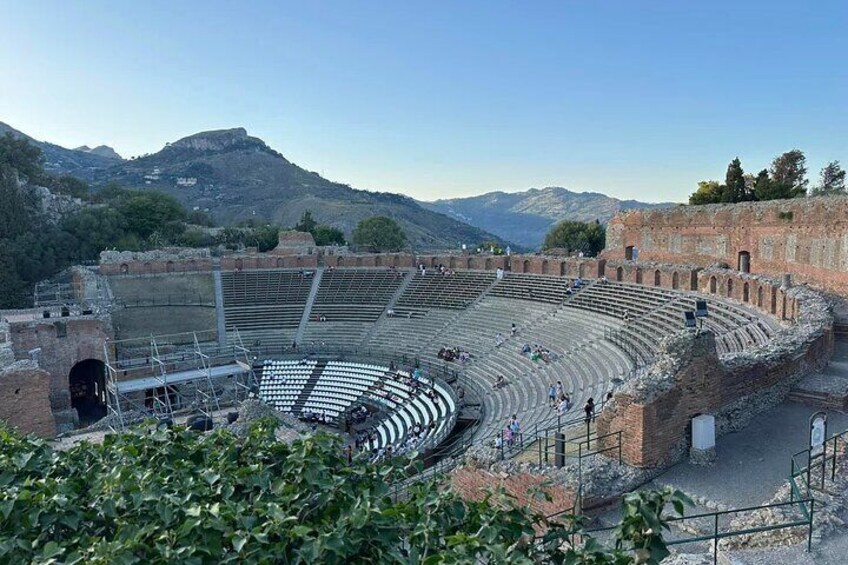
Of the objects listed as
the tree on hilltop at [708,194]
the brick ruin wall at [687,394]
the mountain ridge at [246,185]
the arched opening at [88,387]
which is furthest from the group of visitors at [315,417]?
the mountain ridge at [246,185]

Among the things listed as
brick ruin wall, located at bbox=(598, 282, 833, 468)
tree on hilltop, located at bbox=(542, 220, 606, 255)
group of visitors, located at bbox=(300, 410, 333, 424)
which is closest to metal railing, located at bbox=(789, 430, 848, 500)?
brick ruin wall, located at bbox=(598, 282, 833, 468)

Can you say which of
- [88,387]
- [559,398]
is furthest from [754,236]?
[88,387]

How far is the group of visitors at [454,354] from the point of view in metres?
26.6

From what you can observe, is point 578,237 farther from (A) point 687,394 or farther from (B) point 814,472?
(B) point 814,472

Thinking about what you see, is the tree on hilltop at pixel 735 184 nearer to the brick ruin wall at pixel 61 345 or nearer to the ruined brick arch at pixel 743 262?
the ruined brick arch at pixel 743 262

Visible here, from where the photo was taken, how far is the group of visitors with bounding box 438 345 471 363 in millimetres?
26580

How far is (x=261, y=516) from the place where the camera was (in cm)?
418

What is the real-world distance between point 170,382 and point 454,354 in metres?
12.4

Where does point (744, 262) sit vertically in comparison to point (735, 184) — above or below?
below

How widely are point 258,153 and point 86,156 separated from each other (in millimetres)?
58587

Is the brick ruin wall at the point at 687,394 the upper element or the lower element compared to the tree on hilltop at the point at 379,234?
lower

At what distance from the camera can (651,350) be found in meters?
19.0

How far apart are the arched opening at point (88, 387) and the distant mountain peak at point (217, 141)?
140 m

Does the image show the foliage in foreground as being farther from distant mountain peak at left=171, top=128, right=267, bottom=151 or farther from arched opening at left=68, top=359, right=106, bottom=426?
distant mountain peak at left=171, top=128, right=267, bottom=151
